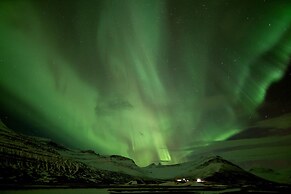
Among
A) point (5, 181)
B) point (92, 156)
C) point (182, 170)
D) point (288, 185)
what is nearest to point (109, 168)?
point (92, 156)

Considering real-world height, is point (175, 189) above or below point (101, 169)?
below

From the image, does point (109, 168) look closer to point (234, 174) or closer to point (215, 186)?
point (215, 186)

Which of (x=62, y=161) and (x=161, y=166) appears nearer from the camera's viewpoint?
(x=161, y=166)

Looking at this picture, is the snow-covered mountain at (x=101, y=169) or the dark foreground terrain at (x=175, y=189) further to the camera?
the snow-covered mountain at (x=101, y=169)

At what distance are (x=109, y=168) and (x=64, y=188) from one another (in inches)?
150

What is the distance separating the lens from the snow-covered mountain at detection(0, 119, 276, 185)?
16.0 metres

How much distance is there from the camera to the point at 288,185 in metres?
15.6

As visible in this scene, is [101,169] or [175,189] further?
[101,169]

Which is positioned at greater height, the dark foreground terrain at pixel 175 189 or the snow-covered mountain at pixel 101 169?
the snow-covered mountain at pixel 101 169

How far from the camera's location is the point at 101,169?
20172mm

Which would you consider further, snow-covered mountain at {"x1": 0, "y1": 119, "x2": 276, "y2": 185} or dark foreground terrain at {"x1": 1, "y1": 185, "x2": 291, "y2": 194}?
snow-covered mountain at {"x1": 0, "y1": 119, "x2": 276, "y2": 185}

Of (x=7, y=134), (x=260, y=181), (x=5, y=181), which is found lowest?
(x=5, y=181)

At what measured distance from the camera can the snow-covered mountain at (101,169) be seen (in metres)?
16.0

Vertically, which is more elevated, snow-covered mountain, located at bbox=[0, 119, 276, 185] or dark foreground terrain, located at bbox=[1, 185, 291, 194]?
snow-covered mountain, located at bbox=[0, 119, 276, 185]
